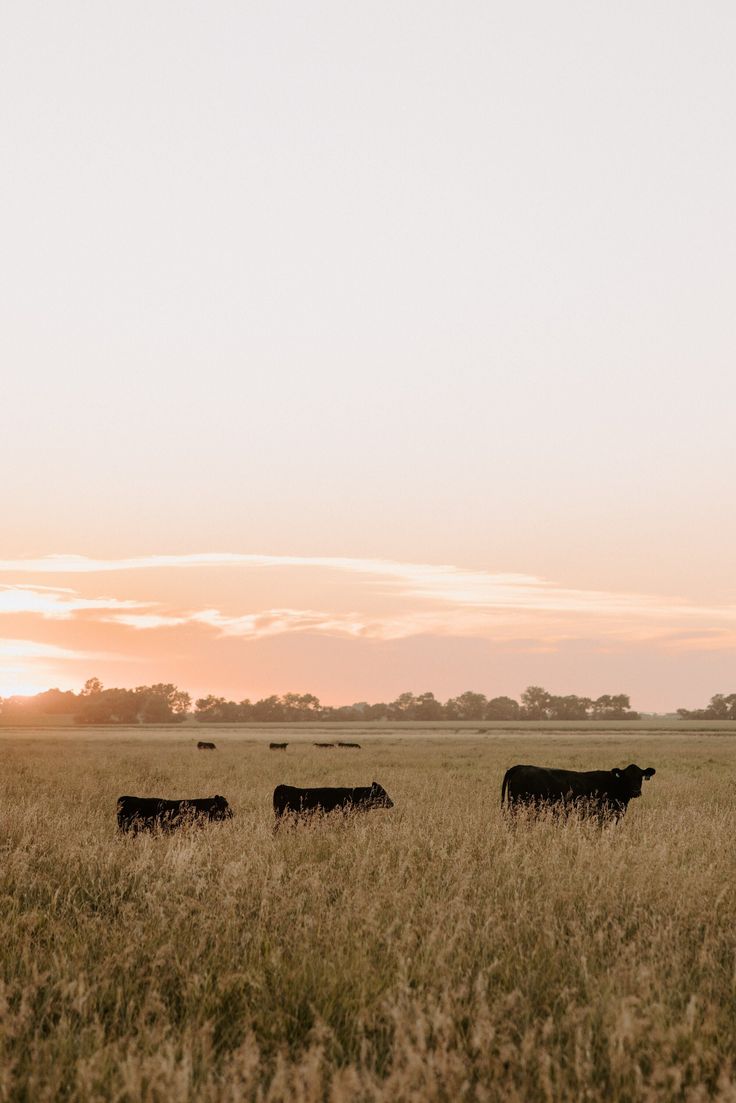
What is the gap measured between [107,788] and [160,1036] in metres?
16.9

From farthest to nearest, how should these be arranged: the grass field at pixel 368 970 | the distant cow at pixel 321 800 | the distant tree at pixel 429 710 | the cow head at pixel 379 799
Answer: the distant tree at pixel 429 710, the cow head at pixel 379 799, the distant cow at pixel 321 800, the grass field at pixel 368 970

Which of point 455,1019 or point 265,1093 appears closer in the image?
point 265,1093

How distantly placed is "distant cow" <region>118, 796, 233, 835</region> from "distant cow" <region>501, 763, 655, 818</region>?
5.04 m

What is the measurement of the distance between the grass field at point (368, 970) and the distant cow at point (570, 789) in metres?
3.77

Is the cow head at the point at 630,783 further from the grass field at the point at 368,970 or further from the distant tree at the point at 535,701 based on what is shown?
the distant tree at the point at 535,701

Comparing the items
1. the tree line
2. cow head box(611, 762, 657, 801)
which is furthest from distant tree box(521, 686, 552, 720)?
cow head box(611, 762, 657, 801)

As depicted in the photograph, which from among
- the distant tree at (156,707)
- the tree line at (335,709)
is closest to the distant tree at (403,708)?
the tree line at (335,709)

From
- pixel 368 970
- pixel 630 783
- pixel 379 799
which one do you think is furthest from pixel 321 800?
pixel 368 970

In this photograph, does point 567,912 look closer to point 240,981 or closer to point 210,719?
point 240,981

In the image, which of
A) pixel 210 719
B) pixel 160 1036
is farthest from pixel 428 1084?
pixel 210 719

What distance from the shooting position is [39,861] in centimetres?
822

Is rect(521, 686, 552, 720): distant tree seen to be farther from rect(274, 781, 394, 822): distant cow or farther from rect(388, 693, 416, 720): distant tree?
rect(274, 781, 394, 822): distant cow

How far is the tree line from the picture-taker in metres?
157

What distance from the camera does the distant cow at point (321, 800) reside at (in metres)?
14.2
